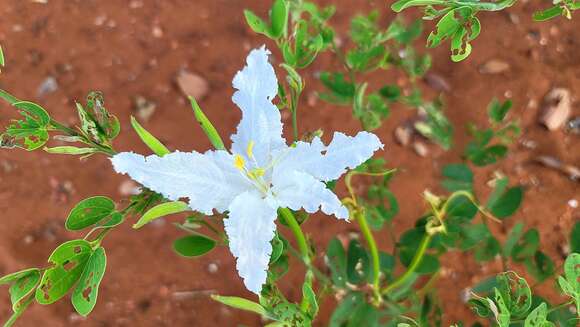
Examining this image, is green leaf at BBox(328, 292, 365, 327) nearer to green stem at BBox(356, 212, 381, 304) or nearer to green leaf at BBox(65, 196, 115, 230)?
green stem at BBox(356, 212, 381, 304)

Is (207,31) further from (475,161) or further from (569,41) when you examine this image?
(569,41)

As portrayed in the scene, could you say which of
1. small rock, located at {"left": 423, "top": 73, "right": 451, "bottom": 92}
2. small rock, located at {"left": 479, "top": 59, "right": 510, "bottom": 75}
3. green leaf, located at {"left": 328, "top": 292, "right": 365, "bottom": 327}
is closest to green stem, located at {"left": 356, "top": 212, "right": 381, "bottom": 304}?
green leaf, located at {"left": 328, "top": 292, "right": 365, "bottom": 327}

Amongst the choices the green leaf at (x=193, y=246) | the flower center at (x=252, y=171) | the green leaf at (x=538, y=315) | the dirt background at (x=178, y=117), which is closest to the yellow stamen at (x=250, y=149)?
the flower center at (x=252, y=171)

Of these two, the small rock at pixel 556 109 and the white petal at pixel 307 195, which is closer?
the white petal at pixel 307 195

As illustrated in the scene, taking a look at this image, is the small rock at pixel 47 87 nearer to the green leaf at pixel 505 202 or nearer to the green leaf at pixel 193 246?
the green leaf at pixel 193 246

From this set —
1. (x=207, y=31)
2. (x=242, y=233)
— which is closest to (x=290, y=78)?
(x=242, y=233)

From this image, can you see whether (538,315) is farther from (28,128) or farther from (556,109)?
(556,109)
